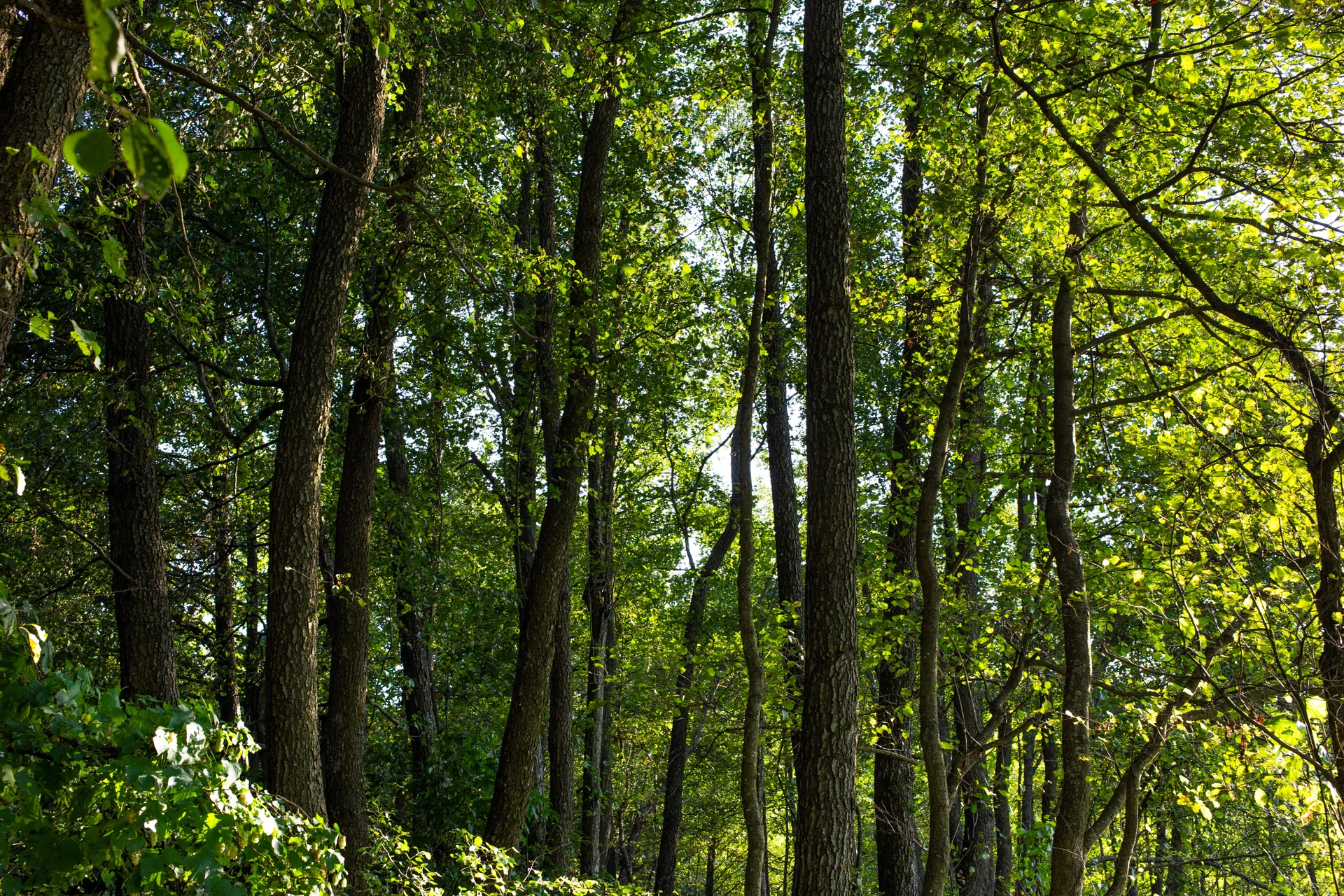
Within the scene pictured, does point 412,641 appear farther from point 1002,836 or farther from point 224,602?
point 1002,836

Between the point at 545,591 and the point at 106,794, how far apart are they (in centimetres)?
472

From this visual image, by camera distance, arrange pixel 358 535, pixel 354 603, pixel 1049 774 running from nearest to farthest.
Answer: pixel 354 603, pixel 358 535, pixel 1049 774

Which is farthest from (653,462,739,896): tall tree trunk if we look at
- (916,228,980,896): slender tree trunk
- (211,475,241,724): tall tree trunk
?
(916,228,980,896): slender tree trunk

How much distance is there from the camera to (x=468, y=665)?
51.8 ft

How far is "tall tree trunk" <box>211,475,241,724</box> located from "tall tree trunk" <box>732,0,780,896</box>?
6007 millimetres

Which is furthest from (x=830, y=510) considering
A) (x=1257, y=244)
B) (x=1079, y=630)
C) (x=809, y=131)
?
(x=1257, y=244)

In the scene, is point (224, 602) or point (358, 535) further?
point (224, 602)

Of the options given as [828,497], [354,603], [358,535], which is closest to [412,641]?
[358,535]

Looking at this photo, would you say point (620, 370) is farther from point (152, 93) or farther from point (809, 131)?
point (152, 93)

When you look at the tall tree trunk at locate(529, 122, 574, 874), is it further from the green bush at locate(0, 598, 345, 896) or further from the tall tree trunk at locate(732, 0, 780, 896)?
the green bush at locate(0, 598, 345, 896)

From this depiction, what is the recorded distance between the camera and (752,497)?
728cm

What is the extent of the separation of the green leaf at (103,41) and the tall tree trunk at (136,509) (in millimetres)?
7343

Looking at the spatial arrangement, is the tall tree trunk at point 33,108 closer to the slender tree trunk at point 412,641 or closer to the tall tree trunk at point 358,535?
the tall tree trunk at point 358,535

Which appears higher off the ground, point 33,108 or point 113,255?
point 33,108
